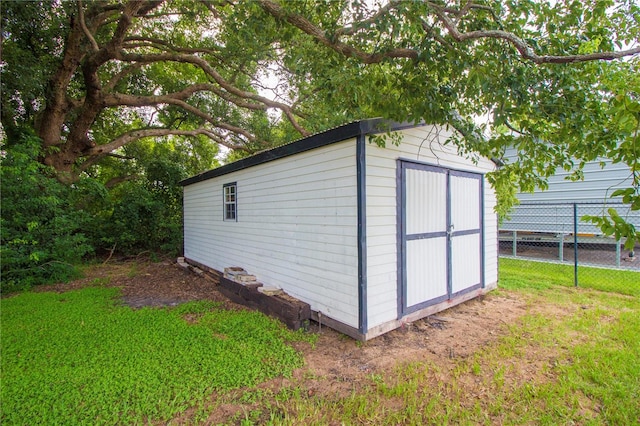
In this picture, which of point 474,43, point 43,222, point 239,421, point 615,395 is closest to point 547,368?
point 615,395

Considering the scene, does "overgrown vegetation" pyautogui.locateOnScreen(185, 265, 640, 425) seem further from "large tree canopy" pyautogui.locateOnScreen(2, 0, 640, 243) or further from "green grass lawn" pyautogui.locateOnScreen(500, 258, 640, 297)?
"green grass lawn" pyautogui.locateOnScreen(500, 258, 640, 297)

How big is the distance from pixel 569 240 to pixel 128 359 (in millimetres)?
9607

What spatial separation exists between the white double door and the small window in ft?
11.6

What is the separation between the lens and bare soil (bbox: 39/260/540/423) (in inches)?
104

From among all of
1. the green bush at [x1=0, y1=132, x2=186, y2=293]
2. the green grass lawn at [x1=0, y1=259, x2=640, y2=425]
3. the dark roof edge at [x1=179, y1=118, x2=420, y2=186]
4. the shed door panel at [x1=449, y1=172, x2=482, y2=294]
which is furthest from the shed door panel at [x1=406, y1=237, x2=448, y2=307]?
the green bush at [x1=0, y1=132, x2=186, y2=293]

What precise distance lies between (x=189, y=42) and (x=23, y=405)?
33.2 feet

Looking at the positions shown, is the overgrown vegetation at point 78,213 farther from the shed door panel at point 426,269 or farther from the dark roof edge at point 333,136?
the shed door panel at point 426,269

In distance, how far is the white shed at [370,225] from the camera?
3.33m

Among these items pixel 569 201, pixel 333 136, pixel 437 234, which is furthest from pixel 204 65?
pixel 569 201

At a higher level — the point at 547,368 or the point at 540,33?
the point at 540,33

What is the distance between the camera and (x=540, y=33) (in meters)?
2.97

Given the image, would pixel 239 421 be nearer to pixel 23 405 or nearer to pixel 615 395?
pixel 23 405

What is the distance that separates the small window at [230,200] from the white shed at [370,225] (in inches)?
17.7

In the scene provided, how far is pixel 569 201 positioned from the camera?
738cm
